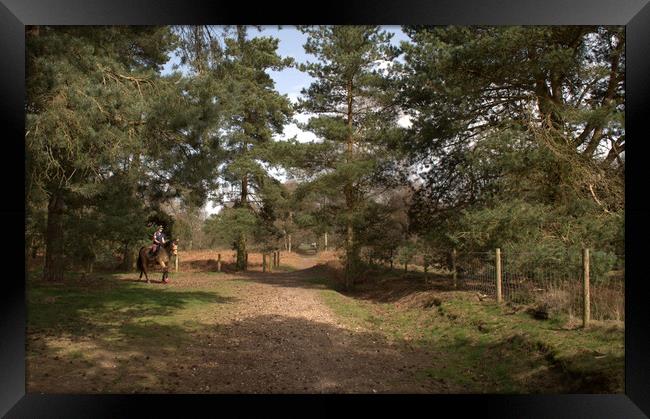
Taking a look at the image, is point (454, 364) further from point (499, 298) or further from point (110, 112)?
point (110, 112)

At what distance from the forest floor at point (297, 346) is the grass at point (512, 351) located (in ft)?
0.04

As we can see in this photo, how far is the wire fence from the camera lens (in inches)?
164

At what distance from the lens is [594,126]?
5.26m

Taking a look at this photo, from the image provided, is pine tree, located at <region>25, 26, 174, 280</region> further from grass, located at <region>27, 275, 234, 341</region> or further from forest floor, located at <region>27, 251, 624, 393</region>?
forest floor, located at <region>27, 251, 624, 393</region>

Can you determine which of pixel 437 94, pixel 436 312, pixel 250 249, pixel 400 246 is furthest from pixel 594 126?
pixel 250 249

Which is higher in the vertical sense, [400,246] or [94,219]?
[94,219]

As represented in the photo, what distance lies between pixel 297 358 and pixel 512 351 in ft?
7.01

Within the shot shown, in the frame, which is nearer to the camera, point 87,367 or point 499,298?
point 87,367

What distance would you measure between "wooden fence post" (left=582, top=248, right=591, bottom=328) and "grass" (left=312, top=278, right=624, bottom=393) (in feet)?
0.41

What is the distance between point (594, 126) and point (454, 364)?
3.55m

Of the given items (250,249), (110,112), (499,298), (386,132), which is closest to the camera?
(110,112)
